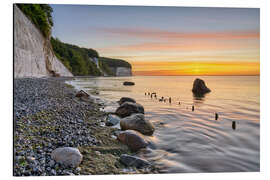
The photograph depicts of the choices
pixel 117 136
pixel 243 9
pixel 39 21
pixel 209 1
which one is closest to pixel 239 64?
pixel 243 9

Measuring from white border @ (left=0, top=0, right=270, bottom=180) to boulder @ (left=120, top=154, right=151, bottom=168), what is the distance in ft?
0.78

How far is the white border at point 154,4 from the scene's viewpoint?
13.9 ft

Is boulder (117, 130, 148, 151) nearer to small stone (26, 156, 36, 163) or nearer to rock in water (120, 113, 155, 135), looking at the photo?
rock in water (120, 113, 155, 135)

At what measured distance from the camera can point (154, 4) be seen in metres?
5.39

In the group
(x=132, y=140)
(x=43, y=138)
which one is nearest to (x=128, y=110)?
(x=132, y=140)

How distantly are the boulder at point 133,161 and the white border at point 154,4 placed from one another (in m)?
0.24

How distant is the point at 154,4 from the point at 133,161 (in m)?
4.02

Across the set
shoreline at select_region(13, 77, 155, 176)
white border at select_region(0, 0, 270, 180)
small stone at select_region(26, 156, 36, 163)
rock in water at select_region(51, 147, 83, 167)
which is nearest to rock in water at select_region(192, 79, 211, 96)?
white border at select_region(0, 0, 270, 180)

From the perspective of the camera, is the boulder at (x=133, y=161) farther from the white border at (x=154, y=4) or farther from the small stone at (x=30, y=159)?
the small stone at (x=30, y=159)

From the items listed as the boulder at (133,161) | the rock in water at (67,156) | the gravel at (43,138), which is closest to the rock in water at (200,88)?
the gravel at (43,138)

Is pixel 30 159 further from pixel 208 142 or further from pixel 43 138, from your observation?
pixel 208 142
